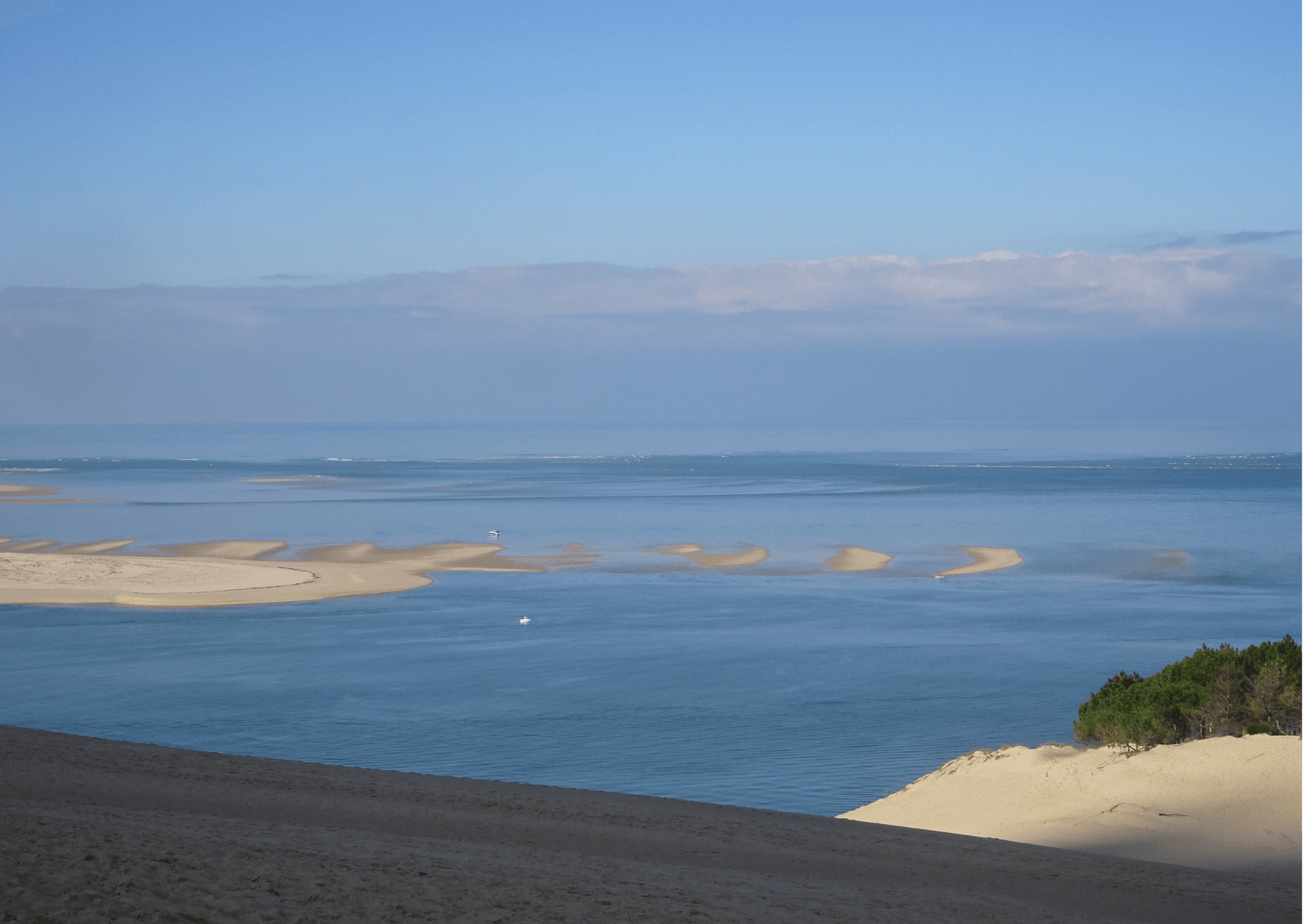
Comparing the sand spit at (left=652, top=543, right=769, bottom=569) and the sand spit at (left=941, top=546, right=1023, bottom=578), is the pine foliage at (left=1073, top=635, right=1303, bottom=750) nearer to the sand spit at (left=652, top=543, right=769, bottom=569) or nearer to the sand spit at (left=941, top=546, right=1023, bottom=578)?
the sand spit at (left=941, top=546, right=1023, bottom=578)

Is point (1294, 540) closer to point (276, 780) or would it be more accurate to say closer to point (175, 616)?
point (175, 616)

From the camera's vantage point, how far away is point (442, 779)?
16.6m

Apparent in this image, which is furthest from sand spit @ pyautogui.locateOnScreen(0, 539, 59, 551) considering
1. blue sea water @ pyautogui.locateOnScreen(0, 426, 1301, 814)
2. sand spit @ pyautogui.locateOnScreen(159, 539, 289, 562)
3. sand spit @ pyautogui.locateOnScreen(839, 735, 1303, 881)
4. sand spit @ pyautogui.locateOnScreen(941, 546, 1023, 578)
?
sand spit @ pyautogui.locateOnScreen(941, 546, 1023, 578)

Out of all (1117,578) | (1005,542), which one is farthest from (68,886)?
(1005,542)

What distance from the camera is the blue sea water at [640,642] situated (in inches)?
953

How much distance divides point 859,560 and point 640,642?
839 inches

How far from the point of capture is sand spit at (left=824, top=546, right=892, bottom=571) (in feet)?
169

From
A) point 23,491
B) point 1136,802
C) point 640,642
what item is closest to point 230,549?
point 23,491

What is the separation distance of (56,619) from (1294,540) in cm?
6823

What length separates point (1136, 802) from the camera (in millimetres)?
18203

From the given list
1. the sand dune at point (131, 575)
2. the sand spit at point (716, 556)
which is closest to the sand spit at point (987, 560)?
the sand spit at point (716, 556)

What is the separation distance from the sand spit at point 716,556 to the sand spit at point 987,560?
872 centimetres

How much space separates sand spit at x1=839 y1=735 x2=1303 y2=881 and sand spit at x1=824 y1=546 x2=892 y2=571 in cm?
3094

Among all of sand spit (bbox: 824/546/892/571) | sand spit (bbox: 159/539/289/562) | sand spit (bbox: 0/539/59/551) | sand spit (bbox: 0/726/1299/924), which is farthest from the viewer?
sand spit (bbox: 824/546/892/571)
